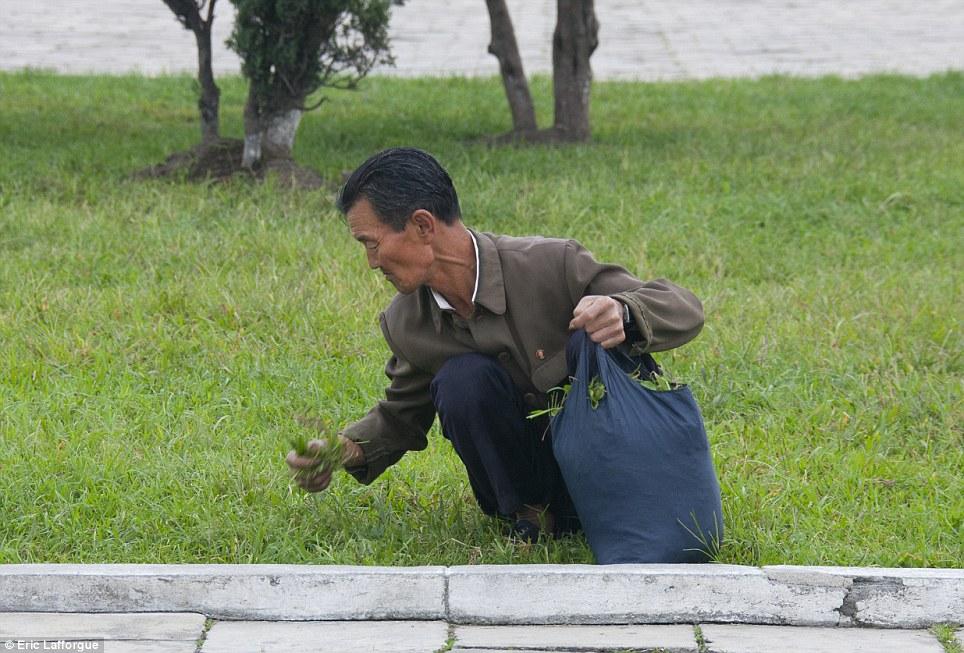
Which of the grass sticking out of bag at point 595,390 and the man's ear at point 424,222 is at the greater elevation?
the man's ear at point 424,222

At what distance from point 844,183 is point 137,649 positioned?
6775 millimetres

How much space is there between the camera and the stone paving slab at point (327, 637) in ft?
10.8

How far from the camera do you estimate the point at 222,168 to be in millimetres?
9164

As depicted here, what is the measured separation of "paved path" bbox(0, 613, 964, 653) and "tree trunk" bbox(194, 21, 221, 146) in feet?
20.5

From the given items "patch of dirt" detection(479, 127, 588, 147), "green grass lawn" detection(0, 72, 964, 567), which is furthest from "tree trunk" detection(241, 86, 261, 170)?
"patch of dirt" detection(479, 127, 588, 147)

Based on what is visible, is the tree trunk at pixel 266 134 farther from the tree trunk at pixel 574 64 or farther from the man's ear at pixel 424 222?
the man's ear at pixel 424 222

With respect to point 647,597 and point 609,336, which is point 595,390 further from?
point 647,597

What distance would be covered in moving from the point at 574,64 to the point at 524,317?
7.25 meters

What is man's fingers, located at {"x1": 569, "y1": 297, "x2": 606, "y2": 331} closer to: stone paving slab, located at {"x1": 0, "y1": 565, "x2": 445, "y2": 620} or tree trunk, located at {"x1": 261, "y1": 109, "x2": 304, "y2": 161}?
stone paving slab, located at {"x1": 0, "y1": 565, "x2": 445, "y2": 620}

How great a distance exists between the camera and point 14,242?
736 centimetres

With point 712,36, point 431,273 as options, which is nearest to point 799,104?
point 712,36

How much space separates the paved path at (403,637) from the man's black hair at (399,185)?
1060 millimetres

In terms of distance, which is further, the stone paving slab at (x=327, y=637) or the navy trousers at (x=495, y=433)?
the navy trousers at (x=495, y=433)

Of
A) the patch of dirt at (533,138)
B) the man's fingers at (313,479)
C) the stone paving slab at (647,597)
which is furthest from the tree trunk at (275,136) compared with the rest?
the stone paving slab at (647,597)
